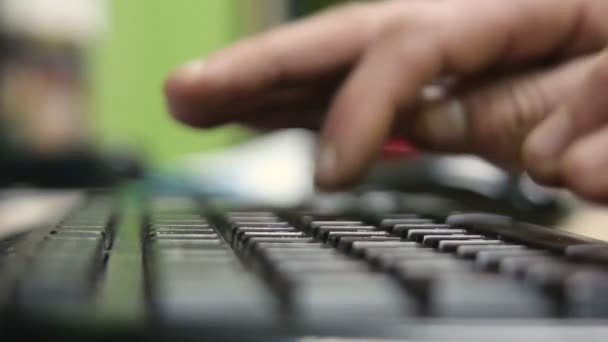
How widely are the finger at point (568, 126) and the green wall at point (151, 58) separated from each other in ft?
4.41

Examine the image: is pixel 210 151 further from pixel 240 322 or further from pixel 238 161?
pixel 240 322

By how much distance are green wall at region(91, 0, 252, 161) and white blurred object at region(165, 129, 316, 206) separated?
34 centimetres

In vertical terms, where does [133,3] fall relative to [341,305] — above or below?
above

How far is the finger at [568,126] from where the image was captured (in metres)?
0.37

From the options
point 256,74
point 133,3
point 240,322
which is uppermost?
point 133,3

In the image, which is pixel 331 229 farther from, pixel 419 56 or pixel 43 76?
pixel 43 76

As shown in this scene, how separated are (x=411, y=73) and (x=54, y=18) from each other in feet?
3.43

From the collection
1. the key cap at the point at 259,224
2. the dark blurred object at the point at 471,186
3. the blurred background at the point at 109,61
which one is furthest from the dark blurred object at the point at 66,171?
the key cap at the point at 259,224

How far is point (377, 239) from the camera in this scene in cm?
33

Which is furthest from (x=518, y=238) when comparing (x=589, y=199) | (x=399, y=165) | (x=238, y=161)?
(x=238, y=161)

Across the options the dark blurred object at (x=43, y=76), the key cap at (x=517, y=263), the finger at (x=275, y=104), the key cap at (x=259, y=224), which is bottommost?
the key cap at (x=517, y=263)

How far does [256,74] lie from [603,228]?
30 cm

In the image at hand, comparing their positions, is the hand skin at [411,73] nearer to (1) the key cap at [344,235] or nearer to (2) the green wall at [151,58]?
(1) the key cap at [344,235]

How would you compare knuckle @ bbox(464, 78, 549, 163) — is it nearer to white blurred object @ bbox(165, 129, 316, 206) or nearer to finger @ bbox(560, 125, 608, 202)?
finger @ bbox(560, 125, 608, 202)
